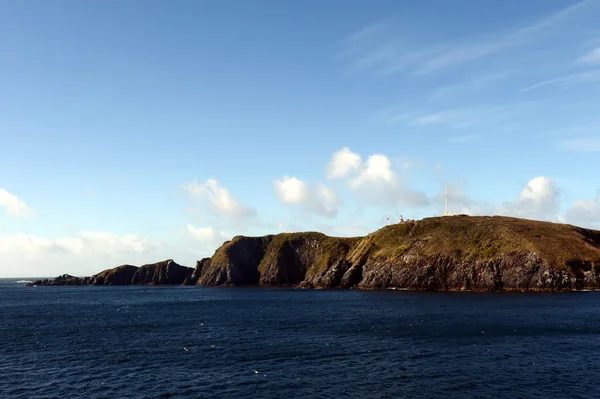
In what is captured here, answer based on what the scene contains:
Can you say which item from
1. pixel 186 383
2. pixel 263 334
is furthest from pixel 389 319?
pixel 186 383

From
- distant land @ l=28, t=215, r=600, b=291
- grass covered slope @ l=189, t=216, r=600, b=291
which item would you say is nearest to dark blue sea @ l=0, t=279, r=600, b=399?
distant land @ l=28, t=215, r=600, b=291

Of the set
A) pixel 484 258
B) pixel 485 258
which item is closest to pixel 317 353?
pixel 485 258

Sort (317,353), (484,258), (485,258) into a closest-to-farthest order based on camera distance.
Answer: (317,353) < (485,258) < (484,258)

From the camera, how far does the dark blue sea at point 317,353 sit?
52.1 meters

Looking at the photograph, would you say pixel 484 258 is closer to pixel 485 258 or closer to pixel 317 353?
pixel 485 258

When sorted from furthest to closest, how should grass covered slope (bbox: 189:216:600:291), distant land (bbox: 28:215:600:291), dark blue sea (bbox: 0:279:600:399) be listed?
grass covered slope (bbox: 189:216:600:291) < distant land (bbox: 28:215:600:291) < dark blue sea (bbox: 0:279:600:399)

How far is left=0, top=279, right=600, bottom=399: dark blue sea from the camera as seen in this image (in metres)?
52.1

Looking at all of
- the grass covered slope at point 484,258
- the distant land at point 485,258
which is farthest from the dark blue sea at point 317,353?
the grass covered slope at point 484,258

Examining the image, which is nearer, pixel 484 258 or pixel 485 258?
pixel 485 258

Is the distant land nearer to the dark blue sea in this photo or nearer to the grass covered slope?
the grass covered slope

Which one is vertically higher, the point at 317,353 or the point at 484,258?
the point at 484,258

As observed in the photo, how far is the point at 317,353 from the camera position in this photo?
227 ft

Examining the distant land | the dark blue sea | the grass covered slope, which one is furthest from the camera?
the grass covered slope

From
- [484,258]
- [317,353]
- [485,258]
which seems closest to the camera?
[317,353]
